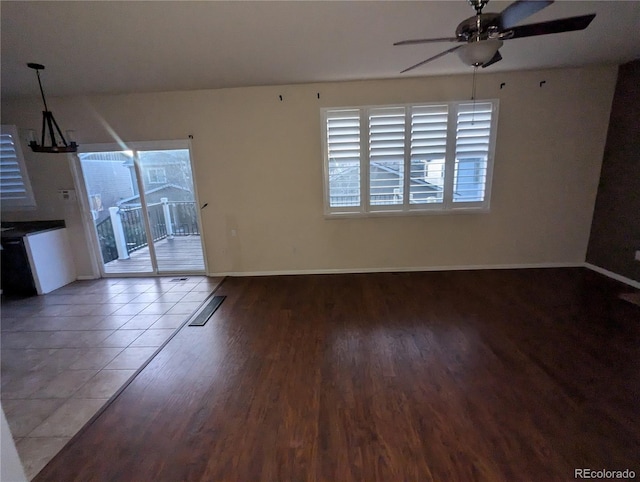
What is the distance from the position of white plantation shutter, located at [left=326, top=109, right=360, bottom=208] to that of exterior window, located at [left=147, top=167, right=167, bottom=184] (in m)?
2.57

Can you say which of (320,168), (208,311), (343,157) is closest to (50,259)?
(208,311)

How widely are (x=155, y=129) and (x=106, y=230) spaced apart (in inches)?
79.0

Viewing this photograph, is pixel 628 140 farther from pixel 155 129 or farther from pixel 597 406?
pixel 155 129

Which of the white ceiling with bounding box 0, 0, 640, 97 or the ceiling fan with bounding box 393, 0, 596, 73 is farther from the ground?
the white ceiling with bounding box 0, 0, 640, 97

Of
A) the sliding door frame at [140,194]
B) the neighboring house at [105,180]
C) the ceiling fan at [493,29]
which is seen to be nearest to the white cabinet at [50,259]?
the sliding door frame at [140,194]

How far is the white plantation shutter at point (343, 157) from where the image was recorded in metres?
4.15

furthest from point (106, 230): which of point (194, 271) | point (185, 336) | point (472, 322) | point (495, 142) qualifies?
point (495, 142)

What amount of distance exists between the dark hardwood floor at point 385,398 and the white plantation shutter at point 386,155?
169cm

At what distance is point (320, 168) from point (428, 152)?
5.08ft

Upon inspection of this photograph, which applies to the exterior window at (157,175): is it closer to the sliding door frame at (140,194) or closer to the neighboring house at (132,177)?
the neighboring house at (132,177)

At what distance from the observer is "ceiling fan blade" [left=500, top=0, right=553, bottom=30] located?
1430mm

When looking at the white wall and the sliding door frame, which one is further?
the sliding door frame
